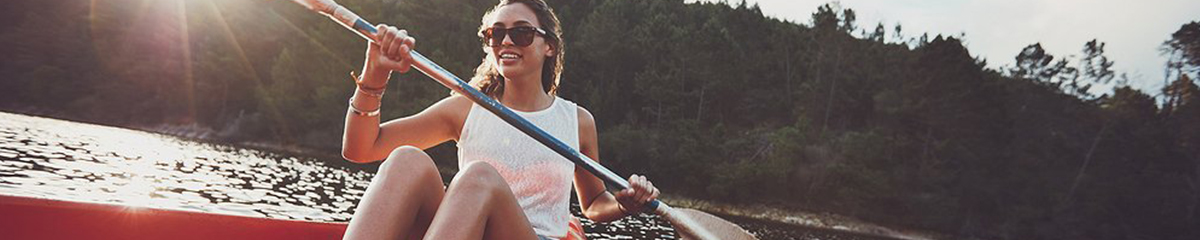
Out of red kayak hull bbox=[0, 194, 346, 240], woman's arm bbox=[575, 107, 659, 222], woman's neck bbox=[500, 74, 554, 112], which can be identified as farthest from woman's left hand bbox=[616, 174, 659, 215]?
red kayak hull bbox=[0, 194, 346, 240]

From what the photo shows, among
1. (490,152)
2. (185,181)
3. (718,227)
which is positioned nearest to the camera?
(490,152)

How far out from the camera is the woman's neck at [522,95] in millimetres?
2609

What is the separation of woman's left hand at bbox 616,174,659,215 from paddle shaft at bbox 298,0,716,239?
0.10ft

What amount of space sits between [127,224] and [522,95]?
1.31 meters

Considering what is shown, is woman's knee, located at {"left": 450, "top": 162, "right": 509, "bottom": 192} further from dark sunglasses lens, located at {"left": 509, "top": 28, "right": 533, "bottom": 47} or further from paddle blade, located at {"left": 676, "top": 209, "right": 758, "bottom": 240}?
paddle blade, located at {"left": 676, "top": 209, "right": 758, "bottom": 240}

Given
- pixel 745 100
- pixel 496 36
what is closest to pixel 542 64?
pixel 496 36

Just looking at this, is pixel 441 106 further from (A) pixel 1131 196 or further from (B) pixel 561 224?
(A) pixel 1131 196

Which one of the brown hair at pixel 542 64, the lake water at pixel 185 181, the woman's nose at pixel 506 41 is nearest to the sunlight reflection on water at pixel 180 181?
the lake water at pixel 185 181

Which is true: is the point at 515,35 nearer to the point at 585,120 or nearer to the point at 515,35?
the point at 515,35

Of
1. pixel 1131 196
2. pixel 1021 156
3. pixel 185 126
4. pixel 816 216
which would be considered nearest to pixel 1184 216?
pixel 1131 196

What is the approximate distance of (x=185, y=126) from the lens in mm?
47469

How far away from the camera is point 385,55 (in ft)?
6.79

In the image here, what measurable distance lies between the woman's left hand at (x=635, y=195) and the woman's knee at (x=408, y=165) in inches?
28.9

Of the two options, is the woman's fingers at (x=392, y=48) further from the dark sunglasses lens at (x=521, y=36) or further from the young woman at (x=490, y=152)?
the dark sunglasses lens at (x=521, y=36)
